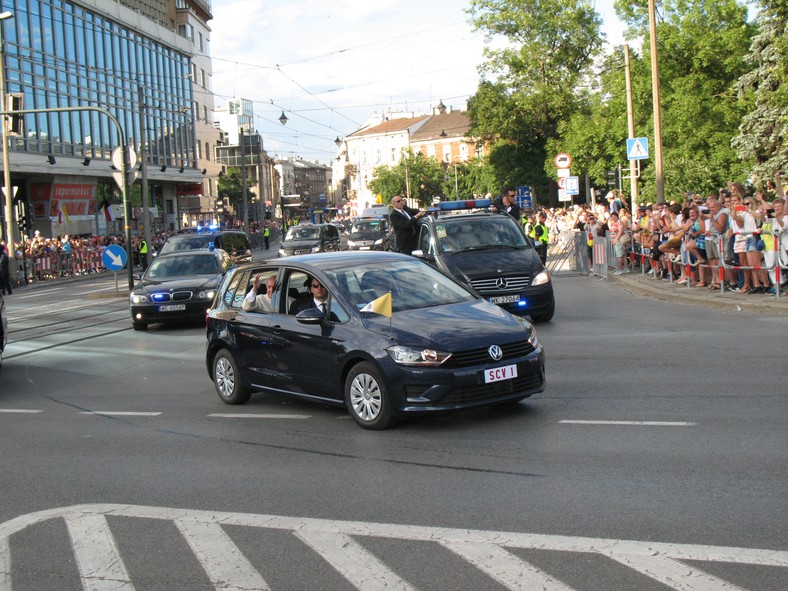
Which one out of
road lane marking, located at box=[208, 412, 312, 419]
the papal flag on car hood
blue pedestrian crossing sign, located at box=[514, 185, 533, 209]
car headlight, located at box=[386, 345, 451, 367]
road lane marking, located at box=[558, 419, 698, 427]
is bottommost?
road lane marking, located at box=[208, 412, 312, 419]

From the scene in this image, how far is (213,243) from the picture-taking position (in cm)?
2905

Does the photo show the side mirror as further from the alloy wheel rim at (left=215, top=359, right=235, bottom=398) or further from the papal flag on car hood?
the alloy wheel rim at (left=215, top=359, right=235, bottom=398)

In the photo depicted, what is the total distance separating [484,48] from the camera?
66.8m

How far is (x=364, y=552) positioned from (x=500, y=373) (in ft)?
11.3

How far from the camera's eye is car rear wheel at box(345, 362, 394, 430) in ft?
28.0

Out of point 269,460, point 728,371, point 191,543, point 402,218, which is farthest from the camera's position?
point 402,218

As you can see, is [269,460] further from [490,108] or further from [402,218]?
[490,108]

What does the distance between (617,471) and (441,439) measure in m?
1.84

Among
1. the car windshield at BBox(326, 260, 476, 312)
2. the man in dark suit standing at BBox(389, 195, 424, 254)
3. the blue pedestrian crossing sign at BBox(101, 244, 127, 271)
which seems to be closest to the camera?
the car windshield at BBox(326, 260, 476, 312)

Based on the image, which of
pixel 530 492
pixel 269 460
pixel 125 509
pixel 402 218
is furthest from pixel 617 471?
pixel 402 218

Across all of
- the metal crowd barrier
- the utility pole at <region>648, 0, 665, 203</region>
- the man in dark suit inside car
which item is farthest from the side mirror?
the metal crowd barrier

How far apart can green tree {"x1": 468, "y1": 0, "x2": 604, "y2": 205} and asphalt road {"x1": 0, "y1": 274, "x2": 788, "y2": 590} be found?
55463mm

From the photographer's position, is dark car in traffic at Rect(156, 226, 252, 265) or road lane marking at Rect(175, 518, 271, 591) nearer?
road lane marking at Rect(175, 518, 271, 591)

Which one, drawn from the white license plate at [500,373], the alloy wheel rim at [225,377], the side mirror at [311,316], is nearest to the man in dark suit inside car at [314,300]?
the side mirror at [311,316]
